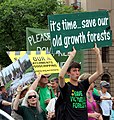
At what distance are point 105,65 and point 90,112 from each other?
31.9 metres

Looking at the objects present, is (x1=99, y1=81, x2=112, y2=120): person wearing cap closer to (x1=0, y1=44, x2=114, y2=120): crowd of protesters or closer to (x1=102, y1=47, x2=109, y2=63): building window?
(x1=0, y1=44, x2=114, y2=120): crowd of protesters

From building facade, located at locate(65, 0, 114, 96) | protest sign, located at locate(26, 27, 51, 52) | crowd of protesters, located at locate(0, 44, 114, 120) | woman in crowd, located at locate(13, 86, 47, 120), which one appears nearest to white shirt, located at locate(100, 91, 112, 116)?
protest sign, located at locate(26, 27, 51, 52)

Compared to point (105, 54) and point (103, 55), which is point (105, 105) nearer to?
point (103, 55)

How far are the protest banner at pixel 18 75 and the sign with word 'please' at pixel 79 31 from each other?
173 cm

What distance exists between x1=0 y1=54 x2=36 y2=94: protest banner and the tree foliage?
67.8 feet

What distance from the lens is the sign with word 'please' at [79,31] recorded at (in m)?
8.10

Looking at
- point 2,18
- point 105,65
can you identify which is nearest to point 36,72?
point 2,18

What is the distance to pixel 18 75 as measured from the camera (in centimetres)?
1005

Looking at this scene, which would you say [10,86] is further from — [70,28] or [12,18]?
[12,18]

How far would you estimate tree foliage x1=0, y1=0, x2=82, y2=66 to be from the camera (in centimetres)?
3134

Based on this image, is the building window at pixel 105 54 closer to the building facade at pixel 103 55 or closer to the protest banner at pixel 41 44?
the building facade at pixel 103 55

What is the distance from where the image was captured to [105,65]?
40.2 metres

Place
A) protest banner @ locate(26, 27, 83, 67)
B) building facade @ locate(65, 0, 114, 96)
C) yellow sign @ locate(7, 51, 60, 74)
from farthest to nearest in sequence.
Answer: building facade @ locate(65, 0, 114, 96), protest banner @ locate(26, 27, 83, 67), yellow sign @ locate(7, 51, 60, 74)

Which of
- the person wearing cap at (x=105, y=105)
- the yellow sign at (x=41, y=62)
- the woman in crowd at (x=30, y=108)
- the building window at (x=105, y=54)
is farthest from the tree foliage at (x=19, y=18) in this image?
the woman in crowd at (x=30, y=108)
